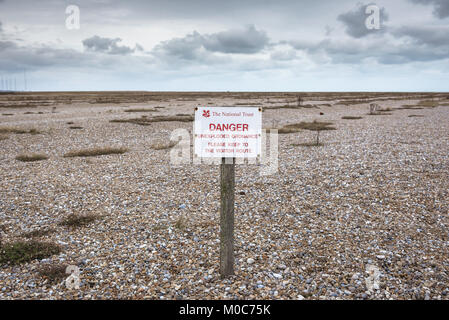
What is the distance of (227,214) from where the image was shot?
6.37 metres

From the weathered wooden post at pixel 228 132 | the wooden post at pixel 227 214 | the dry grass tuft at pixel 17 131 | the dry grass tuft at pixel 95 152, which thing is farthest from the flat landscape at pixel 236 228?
the dry grass tuft at pixel 17 131

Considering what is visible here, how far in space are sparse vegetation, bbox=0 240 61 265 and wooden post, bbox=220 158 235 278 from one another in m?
4.26

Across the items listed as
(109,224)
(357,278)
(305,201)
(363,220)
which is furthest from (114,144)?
(357,278)

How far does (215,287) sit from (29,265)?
171 inches

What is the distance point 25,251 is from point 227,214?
202 inches

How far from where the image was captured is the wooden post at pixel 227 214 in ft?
20.4

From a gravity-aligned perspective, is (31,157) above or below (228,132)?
below

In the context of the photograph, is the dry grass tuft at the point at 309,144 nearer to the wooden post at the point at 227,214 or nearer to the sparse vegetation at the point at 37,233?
the wooden post at the point at 227,214

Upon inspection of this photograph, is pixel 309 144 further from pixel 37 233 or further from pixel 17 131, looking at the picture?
pixel 17 131

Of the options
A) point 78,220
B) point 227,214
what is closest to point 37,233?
point 78,220

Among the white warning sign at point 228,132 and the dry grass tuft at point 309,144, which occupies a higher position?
the white warning sign at point 228,132

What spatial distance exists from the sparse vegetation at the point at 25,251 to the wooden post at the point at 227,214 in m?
4.26

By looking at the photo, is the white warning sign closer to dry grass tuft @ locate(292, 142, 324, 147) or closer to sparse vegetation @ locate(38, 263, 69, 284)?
sparse vegetation @ locate(38, 263, 69, 284)

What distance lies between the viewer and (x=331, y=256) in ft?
24.0
